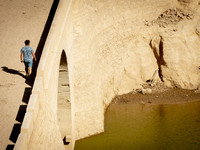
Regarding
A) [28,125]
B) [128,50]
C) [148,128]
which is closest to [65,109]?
[148,128]

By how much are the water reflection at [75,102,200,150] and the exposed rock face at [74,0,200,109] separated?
4.27ft

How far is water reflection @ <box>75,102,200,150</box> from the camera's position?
979 centimetres

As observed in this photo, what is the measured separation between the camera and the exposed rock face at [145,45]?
38.1 feet

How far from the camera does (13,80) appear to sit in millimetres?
6438

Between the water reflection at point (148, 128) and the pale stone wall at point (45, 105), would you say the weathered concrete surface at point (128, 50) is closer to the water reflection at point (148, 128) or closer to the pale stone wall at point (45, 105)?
the water reflection at point (148, 128)

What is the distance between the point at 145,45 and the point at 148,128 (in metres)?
4.79

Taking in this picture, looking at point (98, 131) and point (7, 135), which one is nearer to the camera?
point (7, 135)

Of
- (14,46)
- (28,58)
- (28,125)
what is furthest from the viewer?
(14,46)

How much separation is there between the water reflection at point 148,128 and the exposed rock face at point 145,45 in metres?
1.30

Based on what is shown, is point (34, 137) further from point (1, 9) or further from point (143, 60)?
point (143, 60)

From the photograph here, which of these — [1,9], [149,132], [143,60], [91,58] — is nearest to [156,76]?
[143,60]

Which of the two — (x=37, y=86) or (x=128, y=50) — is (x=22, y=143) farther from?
(x=128, y=50)

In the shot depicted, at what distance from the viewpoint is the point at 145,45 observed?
44.7 feet

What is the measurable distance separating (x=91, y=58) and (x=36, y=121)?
5280 mm
